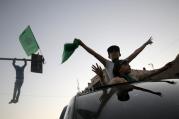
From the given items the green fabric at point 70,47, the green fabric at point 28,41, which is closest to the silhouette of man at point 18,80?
the green fabric at point 28,41

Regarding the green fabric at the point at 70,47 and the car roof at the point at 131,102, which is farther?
the green fabric at the point at 70,47

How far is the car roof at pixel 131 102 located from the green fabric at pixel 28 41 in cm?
1230

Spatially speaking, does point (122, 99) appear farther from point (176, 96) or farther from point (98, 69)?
point (98, 69)

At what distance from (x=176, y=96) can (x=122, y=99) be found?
425 millimetres

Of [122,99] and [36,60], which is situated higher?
[36,60]

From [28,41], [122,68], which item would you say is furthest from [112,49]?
[28,41]

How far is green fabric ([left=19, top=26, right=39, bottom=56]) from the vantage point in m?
14.5

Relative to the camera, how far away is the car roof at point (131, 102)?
1838mm

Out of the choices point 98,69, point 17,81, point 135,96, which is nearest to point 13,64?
point 17,81

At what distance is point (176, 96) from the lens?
2088 millimetres

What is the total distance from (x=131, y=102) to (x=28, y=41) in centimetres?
1339

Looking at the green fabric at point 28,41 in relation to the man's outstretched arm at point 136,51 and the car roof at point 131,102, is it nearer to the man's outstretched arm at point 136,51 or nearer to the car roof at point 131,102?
the man's outstretched arm at point 136,51

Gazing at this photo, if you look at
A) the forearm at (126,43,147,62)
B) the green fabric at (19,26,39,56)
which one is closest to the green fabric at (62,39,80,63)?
the forearm at (126,43,147,62)

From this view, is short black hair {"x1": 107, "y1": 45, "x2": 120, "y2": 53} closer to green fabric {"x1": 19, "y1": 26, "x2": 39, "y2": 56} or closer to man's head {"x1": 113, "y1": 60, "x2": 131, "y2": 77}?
man's head {"x1": 113, "y1": 60, "x2": 131, "y2": 77}
